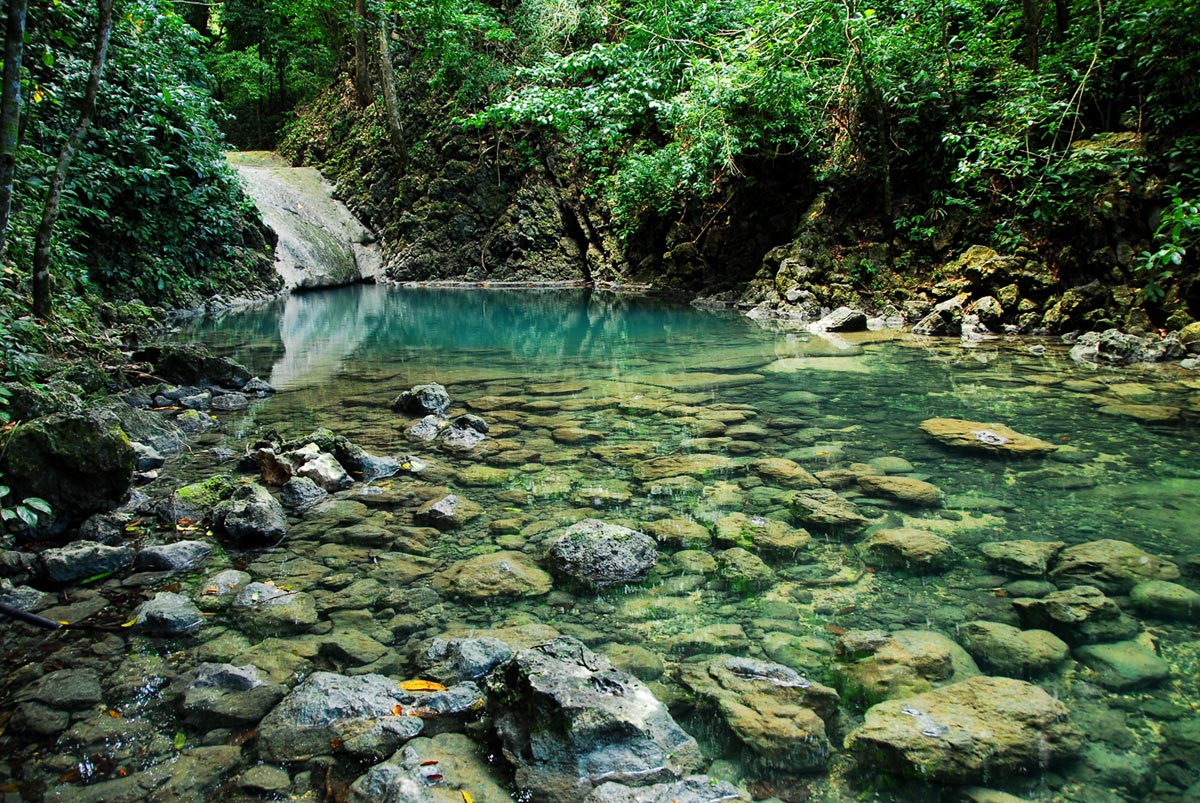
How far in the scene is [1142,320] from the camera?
843cm

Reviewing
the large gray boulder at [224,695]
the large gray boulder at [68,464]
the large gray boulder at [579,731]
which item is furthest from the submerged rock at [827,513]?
the large gray boulder at [68,464]

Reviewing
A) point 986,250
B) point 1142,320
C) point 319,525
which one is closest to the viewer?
point 319,525

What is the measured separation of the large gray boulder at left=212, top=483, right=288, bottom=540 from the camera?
3646 millimetres

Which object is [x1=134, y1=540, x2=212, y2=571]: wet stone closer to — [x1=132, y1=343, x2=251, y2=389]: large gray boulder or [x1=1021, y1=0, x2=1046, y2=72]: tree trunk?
[x1=132, y1=343, x2=251, y2=389]: large gray boulder

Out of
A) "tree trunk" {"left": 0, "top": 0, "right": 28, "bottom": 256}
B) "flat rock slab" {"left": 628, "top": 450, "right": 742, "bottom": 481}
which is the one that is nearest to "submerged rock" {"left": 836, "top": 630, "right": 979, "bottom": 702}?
"flat rock slab" {"left": 628, "top": 450, "right": 742, "bottom": 481}

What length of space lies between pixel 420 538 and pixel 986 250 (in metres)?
10.4

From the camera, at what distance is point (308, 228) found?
21984 mm

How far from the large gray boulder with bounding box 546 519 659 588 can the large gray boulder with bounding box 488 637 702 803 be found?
97 cm

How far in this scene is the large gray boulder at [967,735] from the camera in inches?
79.7

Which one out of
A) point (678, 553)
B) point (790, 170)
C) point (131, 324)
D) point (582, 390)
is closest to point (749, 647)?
point (678, 553)

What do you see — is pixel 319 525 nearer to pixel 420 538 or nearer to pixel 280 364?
pixel 420 538

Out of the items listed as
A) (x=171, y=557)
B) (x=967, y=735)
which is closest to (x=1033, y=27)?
(x=967, y=735)

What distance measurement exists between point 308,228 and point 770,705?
23016 millimetres

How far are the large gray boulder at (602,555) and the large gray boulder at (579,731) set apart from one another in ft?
3.19
